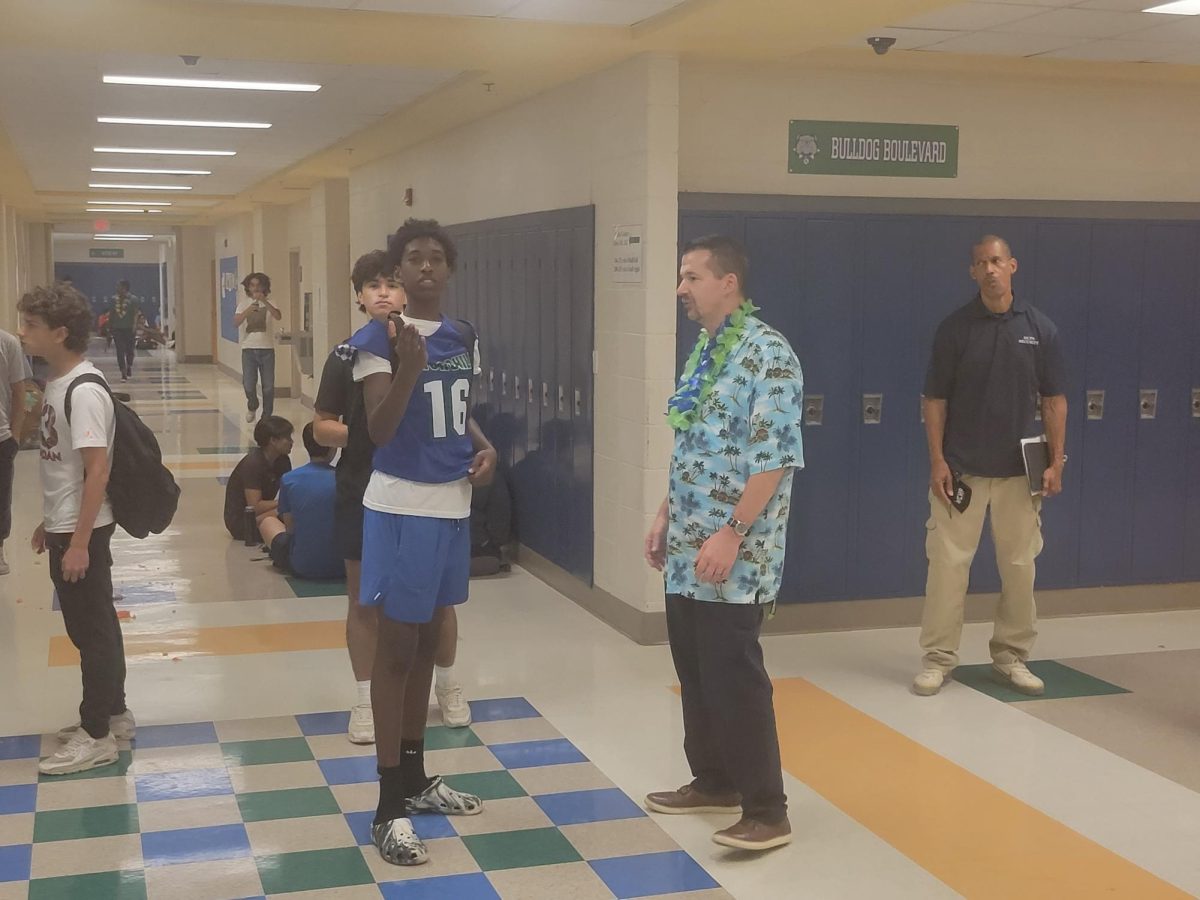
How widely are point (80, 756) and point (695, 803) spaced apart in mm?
1923

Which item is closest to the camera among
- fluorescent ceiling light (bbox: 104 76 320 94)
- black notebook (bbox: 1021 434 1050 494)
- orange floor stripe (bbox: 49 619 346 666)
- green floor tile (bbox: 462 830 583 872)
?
green floor tile (bbox: 462 830 583 872)

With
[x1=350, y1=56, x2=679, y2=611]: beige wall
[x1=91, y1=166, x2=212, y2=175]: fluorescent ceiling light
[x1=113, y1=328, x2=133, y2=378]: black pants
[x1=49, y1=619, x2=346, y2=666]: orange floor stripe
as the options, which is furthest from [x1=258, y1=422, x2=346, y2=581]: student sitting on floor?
[x1=113, y1=328, x2=133, y2=378]: black pants

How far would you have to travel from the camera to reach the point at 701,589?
3645 mm

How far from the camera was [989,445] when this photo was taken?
17.1 ft

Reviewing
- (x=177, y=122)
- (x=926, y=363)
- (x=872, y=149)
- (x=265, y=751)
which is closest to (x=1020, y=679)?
(x=926, y=363)

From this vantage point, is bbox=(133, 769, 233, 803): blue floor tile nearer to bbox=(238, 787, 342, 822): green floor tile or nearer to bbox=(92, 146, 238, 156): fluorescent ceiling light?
bbox=(238, 787, 342, 822): green floor tile

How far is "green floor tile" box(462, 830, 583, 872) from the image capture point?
3.62 metres

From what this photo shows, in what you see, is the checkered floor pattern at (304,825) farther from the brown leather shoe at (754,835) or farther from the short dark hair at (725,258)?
the short dark hair at (725,258)

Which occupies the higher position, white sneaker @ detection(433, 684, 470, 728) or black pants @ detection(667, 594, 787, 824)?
black pants @ detection(667, 594, 787, 824)

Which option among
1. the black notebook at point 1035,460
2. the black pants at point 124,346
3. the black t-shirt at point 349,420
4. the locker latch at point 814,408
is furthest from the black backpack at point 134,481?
the black pants at point 124,346

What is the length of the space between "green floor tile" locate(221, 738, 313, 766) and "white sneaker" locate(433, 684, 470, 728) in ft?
1.60

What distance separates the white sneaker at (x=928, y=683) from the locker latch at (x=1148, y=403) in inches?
83.3

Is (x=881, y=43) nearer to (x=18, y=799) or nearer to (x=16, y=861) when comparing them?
(x=18, y=799)

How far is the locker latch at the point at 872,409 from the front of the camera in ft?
20.5
